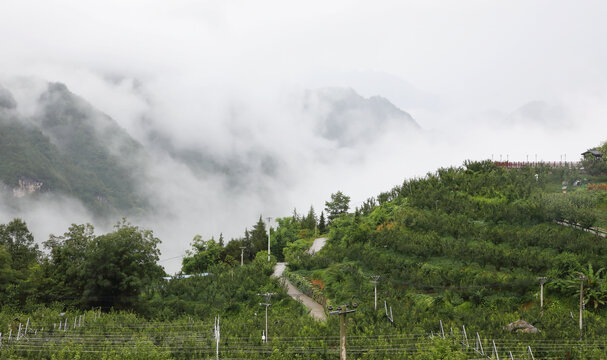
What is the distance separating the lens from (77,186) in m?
194

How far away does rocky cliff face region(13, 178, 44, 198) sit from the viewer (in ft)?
551

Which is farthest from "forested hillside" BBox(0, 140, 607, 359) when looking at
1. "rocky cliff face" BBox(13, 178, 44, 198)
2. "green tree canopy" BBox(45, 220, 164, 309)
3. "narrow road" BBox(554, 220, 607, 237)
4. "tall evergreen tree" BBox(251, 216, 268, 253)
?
"rocky cliff face" BBox(13, 178, 44, 198)

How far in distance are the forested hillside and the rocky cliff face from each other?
5183 inches

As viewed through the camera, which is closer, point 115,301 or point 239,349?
point 239,349

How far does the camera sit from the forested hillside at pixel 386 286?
80.5ft

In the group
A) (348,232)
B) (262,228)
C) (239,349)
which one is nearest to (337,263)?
(348,232)

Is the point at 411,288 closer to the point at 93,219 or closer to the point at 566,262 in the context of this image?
the point at 566,262

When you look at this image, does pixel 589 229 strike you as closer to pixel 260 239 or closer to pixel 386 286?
pixel 386 286

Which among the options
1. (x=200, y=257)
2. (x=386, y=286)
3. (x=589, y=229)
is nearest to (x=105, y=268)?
(x=200, y=257)

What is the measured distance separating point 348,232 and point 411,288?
17.9 metres

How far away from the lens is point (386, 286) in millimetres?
36062

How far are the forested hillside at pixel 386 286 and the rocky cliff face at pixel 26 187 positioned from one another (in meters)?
132

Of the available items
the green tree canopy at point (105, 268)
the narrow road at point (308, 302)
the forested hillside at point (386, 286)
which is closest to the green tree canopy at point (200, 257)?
the forested hillside at point (386, 286)

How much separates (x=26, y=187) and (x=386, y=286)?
175626mm
